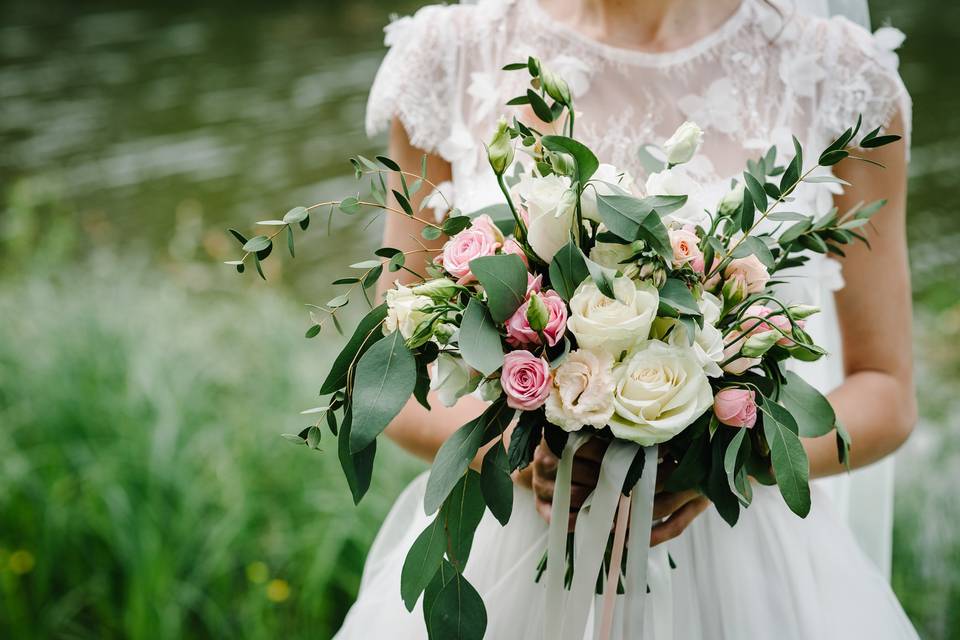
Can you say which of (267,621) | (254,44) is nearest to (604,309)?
(267,621)

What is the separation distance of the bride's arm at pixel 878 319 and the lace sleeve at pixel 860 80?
47 mm

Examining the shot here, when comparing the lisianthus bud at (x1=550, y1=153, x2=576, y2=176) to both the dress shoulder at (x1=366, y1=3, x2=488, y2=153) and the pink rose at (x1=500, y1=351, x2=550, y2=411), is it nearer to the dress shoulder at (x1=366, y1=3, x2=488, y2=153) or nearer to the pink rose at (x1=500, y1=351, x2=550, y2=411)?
the pink rose at (x1=500, y1=351, x2=550, y2=411)

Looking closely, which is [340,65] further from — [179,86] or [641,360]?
[641,360]

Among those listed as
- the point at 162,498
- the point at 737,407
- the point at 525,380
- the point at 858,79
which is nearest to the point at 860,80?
the point at 858,79

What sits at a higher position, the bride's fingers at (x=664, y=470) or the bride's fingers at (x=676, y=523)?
the bride's fingers at (x=664, y=470)

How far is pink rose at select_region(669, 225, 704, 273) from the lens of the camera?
3.61ft

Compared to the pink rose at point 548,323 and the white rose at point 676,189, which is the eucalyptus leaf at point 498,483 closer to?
the pink rose at point 548,323

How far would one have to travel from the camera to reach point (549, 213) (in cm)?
108

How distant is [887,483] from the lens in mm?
2021

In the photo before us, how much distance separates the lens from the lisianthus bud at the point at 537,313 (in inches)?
40.8

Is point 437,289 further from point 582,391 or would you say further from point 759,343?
point 759,343

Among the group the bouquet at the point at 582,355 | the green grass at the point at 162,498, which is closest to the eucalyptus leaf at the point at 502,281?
the bouquet at the point at 582,355

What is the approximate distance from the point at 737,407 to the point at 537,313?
0.87ft

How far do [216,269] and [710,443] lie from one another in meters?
5.58
